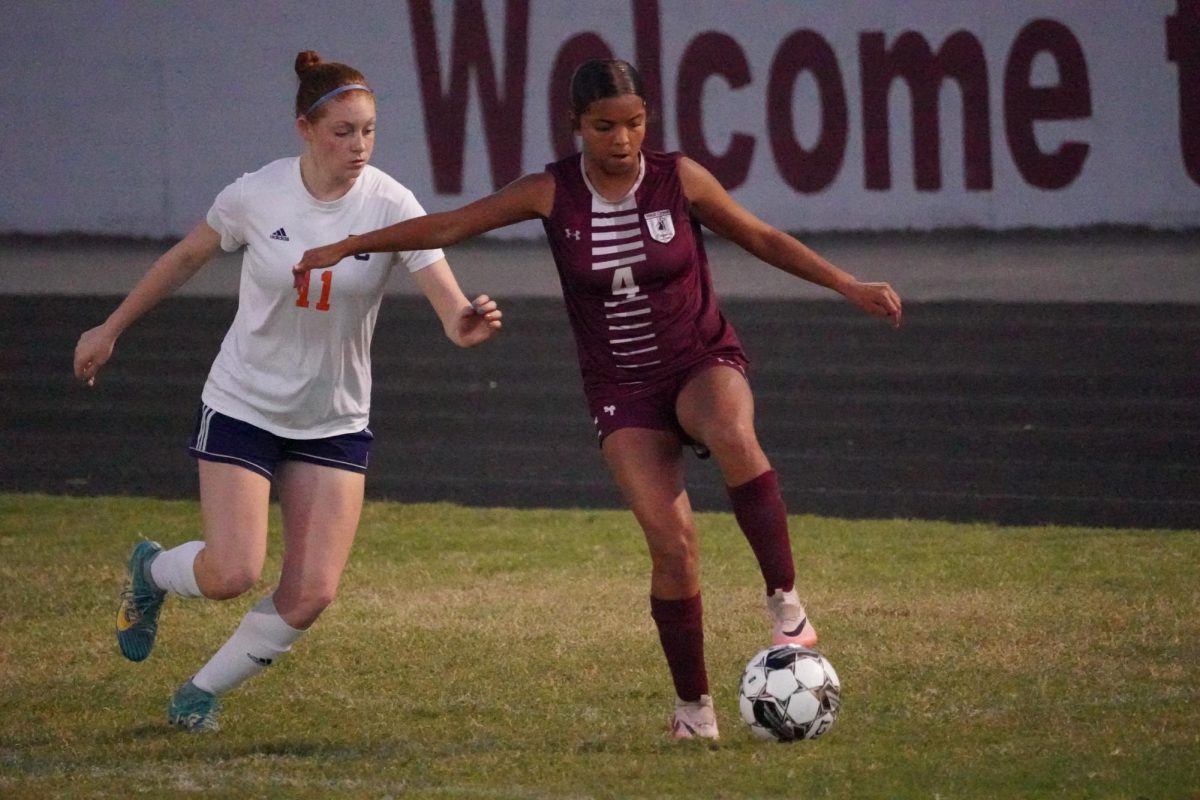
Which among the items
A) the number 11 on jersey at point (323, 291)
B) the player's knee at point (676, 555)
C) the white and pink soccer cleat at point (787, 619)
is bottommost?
the white and pink soccer cleat at point (787, 619)

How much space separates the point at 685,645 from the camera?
498 centimetres

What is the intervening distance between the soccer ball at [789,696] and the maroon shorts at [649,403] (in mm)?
652

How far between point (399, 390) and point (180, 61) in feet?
29.7

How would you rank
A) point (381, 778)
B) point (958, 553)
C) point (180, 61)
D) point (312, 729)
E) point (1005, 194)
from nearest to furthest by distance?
point (381, 778)
point (312, 729)
point (958, 553)
point (1005, 194)
point (180, 61)

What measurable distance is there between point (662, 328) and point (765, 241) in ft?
1.24

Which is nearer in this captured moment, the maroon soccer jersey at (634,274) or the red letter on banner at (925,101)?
the maroon soccer jersey at (634,274)

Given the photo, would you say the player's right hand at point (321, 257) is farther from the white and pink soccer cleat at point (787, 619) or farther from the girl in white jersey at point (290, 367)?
the white and pink soccer cleat at point (787, 619)

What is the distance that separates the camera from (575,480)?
10.4m

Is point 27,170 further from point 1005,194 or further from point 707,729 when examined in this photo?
point 707,729

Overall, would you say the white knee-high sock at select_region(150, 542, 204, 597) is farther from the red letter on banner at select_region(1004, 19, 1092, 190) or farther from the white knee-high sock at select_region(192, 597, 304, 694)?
the red letter on banner at select_region(1004, 19, 1092, 190)

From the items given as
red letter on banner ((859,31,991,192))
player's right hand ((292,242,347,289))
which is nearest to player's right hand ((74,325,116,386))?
player's right hand ((292,242,347,289))

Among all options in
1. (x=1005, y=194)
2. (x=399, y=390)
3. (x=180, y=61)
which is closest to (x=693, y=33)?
(x=1005, y=194)

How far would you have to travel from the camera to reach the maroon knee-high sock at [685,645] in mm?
4969


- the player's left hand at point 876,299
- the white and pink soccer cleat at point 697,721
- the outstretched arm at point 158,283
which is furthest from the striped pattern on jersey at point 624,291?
the outstretched arm at point 158,283
